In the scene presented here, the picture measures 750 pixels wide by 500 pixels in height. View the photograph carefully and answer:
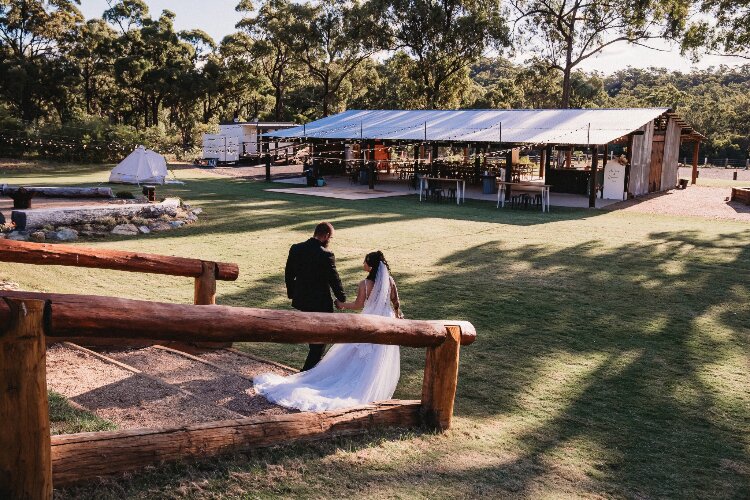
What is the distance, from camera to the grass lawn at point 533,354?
397 cm

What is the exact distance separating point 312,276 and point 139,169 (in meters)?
19.1

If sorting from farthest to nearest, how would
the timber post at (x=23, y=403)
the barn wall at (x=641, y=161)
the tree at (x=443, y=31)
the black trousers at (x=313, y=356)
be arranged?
the tree at (x=443, y=31)
the barn wall at (x=641, y=161)
the black trousers at (x=313, y=356)
the timber post at (x=23, y=403)

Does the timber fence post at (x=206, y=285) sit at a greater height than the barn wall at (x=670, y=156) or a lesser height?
lesser

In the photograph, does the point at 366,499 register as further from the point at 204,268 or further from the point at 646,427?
the point at 204,268

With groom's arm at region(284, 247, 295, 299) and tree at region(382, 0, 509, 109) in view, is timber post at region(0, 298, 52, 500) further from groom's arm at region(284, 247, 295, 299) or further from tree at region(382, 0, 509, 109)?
tree at region(382, 0, 509, 109)

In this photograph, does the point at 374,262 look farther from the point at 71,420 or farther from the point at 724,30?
the point at 724,30

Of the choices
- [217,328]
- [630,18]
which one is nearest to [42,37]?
[630,18]

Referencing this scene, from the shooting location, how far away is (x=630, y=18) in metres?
37.4

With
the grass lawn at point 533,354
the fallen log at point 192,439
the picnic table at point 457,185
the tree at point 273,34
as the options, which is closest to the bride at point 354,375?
the grass lawn at point 533,354

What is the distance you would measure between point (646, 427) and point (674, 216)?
15773 millimetres

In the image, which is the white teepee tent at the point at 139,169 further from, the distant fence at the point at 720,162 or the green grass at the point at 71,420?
the distant fence at the point at 720,162

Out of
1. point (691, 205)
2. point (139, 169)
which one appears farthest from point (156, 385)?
point (691, 205)

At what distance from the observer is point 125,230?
573 inches

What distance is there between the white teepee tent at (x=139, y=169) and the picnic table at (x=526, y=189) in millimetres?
11658
